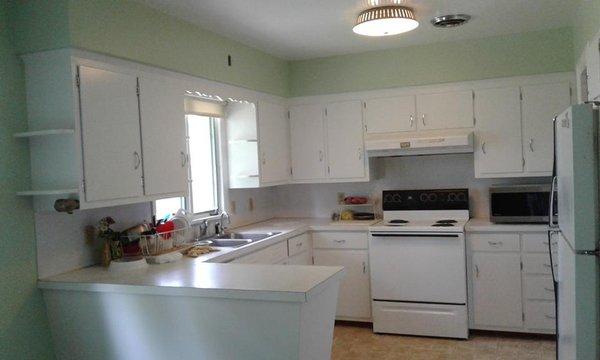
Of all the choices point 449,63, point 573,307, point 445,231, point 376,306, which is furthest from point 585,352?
point 449,63

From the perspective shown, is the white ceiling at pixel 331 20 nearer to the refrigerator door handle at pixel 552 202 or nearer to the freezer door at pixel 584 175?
the refrigerator door handle at pixel 552 202

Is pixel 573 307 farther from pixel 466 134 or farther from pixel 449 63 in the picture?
pixel 449 63

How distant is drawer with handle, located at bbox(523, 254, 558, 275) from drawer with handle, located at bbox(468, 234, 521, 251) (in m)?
0.11

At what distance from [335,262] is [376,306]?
0.51 meters

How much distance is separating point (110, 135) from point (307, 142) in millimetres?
2500

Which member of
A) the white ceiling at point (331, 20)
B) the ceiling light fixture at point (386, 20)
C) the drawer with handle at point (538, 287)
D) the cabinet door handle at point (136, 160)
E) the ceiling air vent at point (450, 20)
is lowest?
the drawer with handle at point (538, 287)

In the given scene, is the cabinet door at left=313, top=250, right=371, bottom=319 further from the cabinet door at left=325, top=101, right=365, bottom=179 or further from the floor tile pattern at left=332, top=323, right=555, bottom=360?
the cabinet door at left=325, top=101, right=365, bottom=179

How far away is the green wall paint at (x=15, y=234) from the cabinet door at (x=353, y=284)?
8.26 ft

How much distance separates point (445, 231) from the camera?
14.0ft

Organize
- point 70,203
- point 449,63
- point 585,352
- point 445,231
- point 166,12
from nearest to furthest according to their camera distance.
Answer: point 585,352 < point 70,203 < point 166,12 < point 445,231 < point 449,63

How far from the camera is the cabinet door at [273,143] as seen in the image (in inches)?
183

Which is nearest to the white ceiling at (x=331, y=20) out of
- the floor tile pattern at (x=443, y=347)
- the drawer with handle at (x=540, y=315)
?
the drawer with handle at (x=540, y=315)

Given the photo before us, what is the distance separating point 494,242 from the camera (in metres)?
4.27

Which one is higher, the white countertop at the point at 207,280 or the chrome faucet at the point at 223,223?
the chrome faucet at the point at 223,223
